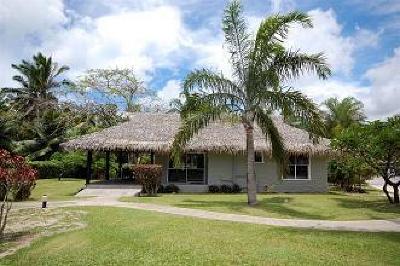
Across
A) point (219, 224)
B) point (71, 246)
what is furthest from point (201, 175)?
point (71, 246)

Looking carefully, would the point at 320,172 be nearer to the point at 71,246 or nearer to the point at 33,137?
the point at 71,246

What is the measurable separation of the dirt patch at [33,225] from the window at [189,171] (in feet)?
34.0

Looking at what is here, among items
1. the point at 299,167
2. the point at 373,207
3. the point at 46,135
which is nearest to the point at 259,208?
the point at 373,207

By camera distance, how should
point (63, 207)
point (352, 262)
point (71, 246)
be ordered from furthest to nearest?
point (63, 207), point (71, 246), point (352, 262)

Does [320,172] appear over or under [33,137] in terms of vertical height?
under

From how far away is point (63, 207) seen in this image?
1590 cm

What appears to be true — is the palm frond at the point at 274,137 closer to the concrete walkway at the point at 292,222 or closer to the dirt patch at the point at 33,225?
the concrete walkway at the point at 292,222

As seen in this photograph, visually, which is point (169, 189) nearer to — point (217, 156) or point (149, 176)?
point (149, 176)

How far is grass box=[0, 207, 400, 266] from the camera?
8586mm

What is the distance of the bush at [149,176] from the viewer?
2080cm

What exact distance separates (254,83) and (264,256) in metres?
8.91

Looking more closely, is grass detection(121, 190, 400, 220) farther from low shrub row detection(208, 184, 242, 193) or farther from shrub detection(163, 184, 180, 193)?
low shrub row detection(208, 184, 242, 193)

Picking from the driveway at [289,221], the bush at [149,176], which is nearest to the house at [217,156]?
the bush at [149,176]

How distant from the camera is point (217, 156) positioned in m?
24.8
